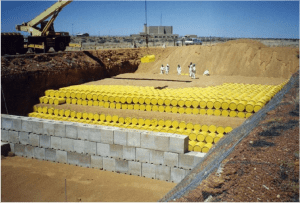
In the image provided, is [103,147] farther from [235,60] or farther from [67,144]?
[235,60]

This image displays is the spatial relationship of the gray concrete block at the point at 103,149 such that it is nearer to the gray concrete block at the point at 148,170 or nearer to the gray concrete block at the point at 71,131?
the gray concrete block at the point at 71,131

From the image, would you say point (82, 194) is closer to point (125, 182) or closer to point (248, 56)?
point (125, 182)

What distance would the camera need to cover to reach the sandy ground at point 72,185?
958cm

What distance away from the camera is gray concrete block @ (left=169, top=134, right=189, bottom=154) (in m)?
9.84

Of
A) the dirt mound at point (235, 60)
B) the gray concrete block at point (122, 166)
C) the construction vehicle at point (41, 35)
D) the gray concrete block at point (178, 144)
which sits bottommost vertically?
the gray concrete block at point (122, 166)

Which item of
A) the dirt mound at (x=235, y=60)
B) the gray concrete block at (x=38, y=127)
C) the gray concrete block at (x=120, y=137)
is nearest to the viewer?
the gray concrete block at (x=120, y=137)

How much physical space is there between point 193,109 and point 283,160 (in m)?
9.61

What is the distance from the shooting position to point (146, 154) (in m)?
10.5

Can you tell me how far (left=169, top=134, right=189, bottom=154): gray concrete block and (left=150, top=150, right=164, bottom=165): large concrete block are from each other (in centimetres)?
50

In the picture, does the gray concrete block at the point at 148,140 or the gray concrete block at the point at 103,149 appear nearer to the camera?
the gray concrete block at the point at 148,140

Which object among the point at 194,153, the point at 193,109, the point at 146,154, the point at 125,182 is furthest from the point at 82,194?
the point at 193,109

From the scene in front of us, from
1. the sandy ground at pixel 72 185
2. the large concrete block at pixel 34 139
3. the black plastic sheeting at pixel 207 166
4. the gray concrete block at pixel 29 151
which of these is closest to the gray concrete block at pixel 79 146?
the sandy ground at pixel 72 185

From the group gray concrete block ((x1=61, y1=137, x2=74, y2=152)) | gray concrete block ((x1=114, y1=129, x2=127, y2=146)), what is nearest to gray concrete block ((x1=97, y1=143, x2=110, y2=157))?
gray concrete block ((x1=114, y1=129, x2=127, y2=146))

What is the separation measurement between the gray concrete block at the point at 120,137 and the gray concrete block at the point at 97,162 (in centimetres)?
122
